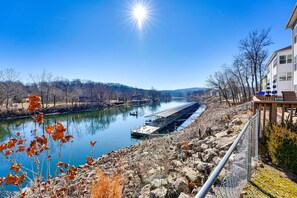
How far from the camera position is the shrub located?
3.75m

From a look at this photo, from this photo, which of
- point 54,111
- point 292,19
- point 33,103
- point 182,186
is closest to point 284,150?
point 182,186

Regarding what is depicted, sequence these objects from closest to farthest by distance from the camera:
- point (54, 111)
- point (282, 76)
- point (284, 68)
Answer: point (284, 68), point (282, 76), point (54, 111)

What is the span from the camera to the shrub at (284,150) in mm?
3750

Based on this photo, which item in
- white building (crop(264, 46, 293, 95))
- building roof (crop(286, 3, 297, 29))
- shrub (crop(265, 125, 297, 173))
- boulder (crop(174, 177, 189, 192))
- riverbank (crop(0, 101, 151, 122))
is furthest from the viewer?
riverbank (crop(0, 101, 151, 122))

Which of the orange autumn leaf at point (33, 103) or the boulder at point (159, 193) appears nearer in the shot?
the orange autumn leaf at point (33, 103)

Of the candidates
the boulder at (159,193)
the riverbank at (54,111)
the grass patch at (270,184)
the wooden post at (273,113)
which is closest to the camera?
the grass patch at (270,184)

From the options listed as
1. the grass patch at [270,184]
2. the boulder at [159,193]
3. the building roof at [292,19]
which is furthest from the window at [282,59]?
the boulder at [159,193]

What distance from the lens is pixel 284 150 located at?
3.81 meters

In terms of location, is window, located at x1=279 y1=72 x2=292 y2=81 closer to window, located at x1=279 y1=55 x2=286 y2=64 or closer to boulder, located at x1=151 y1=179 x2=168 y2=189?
window, located at x1=279 y1=55 x2=286 y2=64

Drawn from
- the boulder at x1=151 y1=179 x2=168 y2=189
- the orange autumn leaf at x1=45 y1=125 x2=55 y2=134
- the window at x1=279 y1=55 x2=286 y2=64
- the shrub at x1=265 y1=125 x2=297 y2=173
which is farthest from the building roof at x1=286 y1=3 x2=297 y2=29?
the orange autumn leaf at x1=45 y1=125 x2=55 y2=134

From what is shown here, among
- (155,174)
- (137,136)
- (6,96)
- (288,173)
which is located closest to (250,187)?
(288,173)

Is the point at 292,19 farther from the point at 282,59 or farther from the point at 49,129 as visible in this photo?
the point at 49,129

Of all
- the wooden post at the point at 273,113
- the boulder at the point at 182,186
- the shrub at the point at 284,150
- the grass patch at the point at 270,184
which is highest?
the wooden post at the point at 273,113

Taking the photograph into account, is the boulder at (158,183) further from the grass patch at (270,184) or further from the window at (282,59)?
the window at (282,59)
